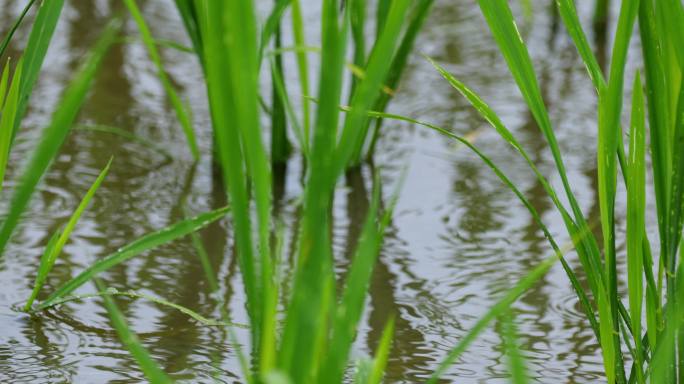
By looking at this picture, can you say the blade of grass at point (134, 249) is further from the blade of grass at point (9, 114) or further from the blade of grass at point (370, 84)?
the blade of grass at point (370, 84)

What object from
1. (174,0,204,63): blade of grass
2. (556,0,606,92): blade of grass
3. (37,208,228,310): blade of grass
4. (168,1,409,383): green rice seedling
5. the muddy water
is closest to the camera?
(168,1,409,383): green rice seedling

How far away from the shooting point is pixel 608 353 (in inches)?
45.2

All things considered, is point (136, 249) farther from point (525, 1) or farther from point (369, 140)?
point (525, 1)

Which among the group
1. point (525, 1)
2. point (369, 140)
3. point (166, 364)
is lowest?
point (166, 364)

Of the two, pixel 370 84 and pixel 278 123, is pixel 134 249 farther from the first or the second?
pixel 278 123

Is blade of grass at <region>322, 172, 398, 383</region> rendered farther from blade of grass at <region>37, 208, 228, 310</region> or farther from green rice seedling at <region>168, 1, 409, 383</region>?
blade of grass at <region>37, 208, 228, 310</region>

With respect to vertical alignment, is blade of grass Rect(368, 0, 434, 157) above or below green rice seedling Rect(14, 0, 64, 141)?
above

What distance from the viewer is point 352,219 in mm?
1914

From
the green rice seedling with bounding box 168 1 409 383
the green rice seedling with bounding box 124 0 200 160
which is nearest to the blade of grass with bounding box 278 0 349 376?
the green rice seedling with bounding box 168 1 409 383

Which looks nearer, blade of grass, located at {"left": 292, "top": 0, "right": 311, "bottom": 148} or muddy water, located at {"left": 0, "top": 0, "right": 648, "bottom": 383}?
muddy water, located at {"left": 0, "top": 0, "right": 648, "bottom": 383}

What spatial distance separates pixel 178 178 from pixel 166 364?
2.25 ft

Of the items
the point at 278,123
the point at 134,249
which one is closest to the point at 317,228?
the point at 134,249

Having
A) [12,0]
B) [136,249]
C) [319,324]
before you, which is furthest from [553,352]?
[12,0]

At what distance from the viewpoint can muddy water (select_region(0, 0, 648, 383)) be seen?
56.2 inches
